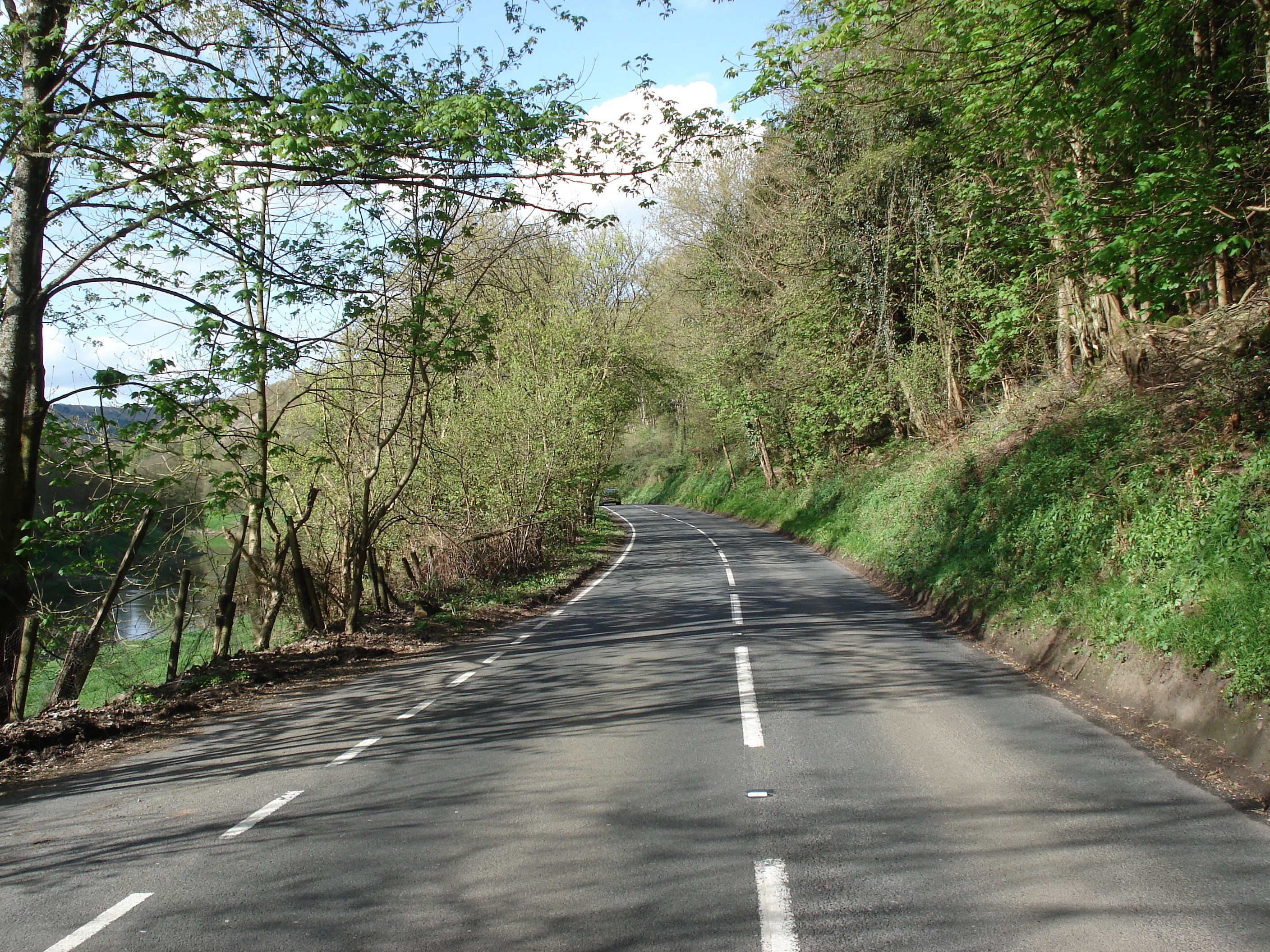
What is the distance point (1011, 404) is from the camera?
17.5 meters

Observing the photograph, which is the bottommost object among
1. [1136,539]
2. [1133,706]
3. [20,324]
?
[1133,706]

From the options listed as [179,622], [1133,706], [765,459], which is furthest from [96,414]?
[765,459]

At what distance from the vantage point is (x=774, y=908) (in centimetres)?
387

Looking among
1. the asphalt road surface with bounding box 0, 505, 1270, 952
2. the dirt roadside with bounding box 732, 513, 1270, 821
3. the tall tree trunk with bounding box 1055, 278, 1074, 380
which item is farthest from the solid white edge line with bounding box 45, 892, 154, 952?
the tall tree trunk with bounding box 1055, 278, 1074, 380

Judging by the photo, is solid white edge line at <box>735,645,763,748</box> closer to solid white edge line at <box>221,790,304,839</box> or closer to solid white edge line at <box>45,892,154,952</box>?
solid white edge line at <box>221,790,304,839</box>

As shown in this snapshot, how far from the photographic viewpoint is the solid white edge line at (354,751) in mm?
6504

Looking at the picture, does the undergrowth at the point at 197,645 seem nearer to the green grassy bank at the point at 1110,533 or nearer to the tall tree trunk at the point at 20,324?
the tall tree trunk at the point at 20,324

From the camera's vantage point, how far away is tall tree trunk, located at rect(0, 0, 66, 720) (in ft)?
27.3

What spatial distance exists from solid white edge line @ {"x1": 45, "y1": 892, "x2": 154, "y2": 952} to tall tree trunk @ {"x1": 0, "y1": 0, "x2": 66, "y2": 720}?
211 inches

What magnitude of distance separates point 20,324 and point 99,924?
674 cm

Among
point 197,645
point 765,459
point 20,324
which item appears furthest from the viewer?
point 765,459

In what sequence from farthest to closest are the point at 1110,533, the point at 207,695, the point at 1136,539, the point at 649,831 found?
the point at 1110,533 → the point at 207,695 → the point at 1136,539 → the point at 649,831

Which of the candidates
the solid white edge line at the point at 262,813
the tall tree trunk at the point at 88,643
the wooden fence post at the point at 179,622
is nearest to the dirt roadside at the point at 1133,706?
the solid white edge line at the point at 262,813

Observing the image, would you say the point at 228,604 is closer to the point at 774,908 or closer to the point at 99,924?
the point at 99,924
